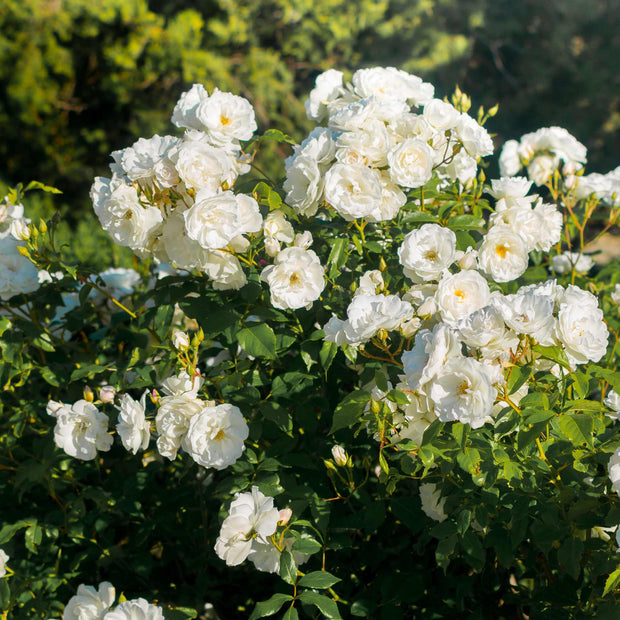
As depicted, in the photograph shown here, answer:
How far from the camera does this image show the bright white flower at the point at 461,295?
129 cm

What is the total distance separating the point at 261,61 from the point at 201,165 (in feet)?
24.5

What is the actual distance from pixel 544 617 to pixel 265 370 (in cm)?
79

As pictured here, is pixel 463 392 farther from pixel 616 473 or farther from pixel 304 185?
pixel 304 185

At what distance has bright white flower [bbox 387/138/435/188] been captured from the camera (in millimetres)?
1382

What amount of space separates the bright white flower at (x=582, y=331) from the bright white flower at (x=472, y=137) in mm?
489

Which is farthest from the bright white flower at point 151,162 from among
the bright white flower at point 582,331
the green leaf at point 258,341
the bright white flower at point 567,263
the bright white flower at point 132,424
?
the bright white flower at point 567,263

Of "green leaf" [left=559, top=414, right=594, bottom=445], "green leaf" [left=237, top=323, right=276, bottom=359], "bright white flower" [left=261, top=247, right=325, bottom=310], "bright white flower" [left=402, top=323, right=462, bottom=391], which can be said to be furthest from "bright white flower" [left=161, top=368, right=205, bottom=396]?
"green leaf" [left=559, top=414, right=594, bottom=445]

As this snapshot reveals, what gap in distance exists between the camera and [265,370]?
164 centimetres

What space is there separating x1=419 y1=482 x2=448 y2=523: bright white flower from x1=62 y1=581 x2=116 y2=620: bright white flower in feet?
2.19

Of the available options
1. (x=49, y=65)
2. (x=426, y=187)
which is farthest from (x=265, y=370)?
(x=49, y=65)

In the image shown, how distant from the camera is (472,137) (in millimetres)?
1544

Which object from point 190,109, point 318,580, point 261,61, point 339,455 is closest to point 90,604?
point 318,580

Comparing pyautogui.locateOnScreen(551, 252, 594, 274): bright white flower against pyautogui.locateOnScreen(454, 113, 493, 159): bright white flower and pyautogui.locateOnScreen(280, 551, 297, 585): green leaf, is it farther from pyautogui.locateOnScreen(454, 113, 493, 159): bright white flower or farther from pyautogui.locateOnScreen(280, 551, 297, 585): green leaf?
pyautogui.locateOnScreen(280, 551, 297, 585): green leaf

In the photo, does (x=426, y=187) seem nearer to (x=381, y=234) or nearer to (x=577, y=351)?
(x=381, y=234)
